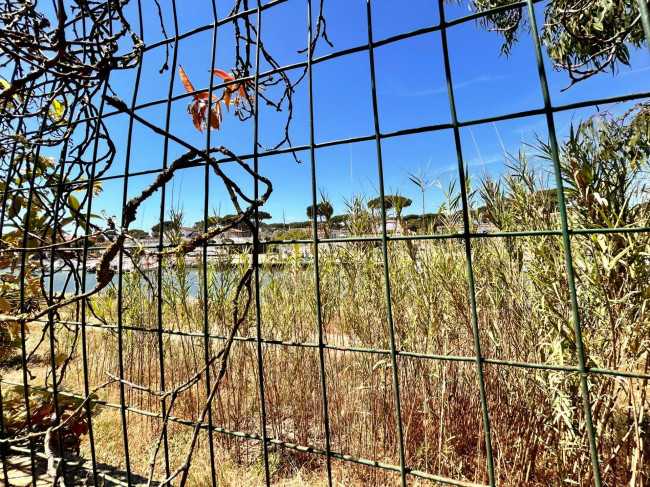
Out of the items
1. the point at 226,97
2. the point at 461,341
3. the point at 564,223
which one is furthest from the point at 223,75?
the point at 461,341

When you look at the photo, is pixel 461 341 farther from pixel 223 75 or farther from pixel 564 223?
pixel 223 75

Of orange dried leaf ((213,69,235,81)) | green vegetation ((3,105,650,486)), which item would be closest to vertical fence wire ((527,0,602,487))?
green vegetation ((3,105,650,486))

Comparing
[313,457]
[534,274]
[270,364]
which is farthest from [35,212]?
[534,274]

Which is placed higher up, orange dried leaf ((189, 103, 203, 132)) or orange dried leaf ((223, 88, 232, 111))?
orange dried leaf ((223, 88, 232, 111))

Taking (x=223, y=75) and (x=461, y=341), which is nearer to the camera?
(x=223, y=75)

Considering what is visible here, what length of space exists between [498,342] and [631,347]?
0.54 meters

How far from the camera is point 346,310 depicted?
2.00 metres

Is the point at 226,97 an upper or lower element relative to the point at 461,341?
upper

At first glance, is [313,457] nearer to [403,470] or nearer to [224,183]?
[403,470]

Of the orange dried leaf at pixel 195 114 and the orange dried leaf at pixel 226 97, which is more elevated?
the orange dried leaf at pixel 226 97

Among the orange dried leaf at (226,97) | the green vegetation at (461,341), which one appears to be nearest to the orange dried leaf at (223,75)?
the orange dried leaf at (226,97)

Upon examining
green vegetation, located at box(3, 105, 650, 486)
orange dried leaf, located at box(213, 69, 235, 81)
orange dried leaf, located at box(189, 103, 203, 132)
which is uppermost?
orange dried leaf, located at box(213, 69, 235, 81)

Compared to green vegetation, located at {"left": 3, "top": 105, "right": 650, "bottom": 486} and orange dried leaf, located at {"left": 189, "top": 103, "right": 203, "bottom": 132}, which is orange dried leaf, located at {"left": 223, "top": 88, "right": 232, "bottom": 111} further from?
green vegetation, located at {"left": 3, "top": 105, "right": 650, "bottom": 486}

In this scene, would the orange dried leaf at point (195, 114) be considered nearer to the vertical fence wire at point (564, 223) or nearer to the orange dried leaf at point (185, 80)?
the orange dried leaf at point (185, 80)
